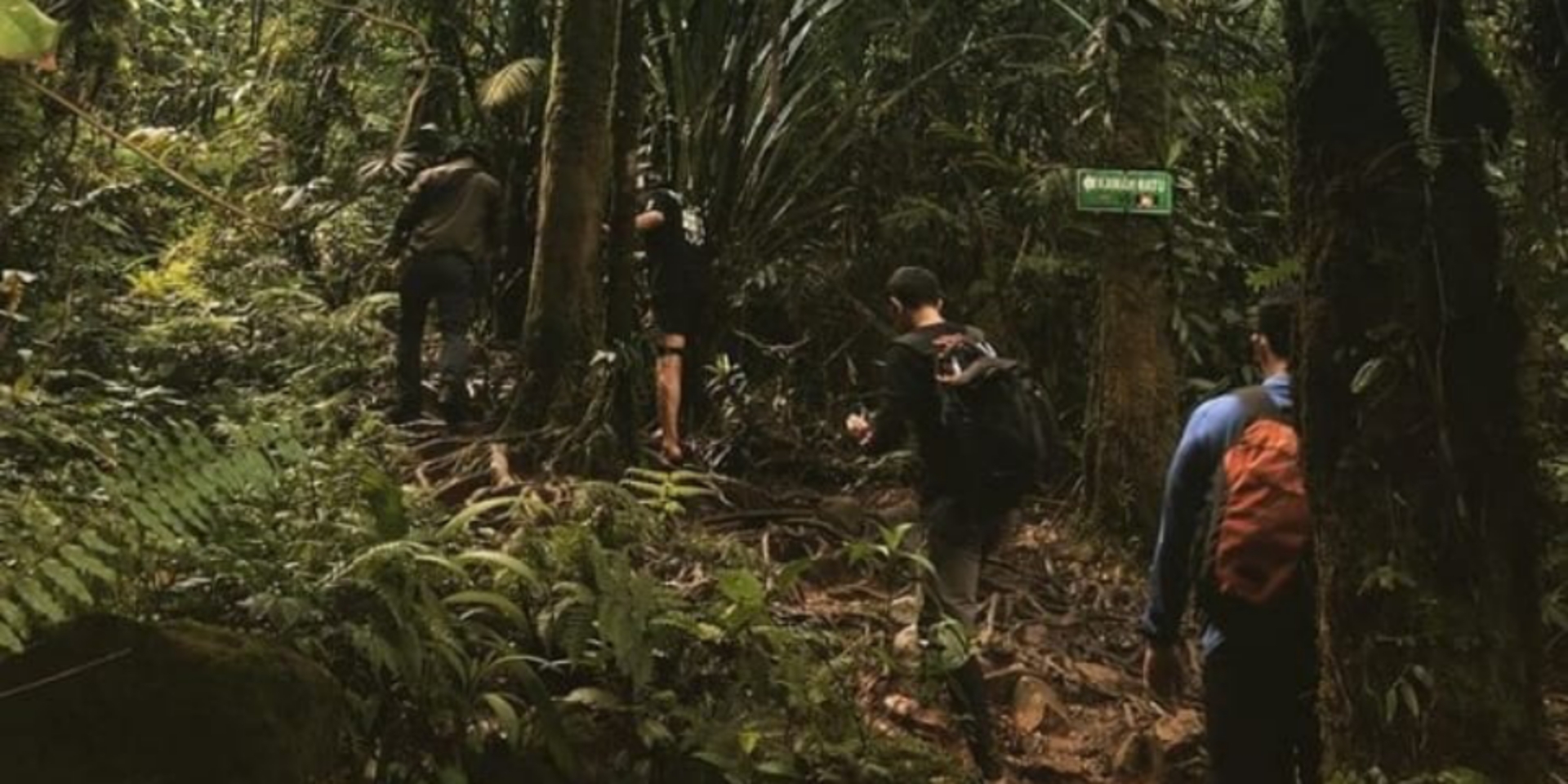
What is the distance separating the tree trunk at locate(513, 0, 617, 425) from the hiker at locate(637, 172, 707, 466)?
65 cm

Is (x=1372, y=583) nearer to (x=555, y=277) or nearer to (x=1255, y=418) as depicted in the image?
(x=1255, y=418)

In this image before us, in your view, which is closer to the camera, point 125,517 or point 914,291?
point 125,517

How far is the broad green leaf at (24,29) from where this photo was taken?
203cm

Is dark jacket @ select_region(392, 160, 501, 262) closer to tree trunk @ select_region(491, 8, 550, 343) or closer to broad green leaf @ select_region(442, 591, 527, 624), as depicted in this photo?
tree trunk @ select_region(491, 8, 550, 343)

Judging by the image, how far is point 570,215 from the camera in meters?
6.96

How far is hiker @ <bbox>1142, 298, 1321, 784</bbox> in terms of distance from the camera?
3.21 metres

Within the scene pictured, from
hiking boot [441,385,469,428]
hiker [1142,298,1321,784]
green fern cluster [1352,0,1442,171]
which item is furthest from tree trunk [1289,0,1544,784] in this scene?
hiking boot [441,385,469,428]

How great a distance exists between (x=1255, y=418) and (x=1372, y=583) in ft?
2.80

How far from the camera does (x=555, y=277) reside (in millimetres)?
6945

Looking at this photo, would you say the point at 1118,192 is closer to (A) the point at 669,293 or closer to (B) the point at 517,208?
(A) the point at 669,293

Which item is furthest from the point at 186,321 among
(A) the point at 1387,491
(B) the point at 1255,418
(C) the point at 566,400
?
(A) the point at 1387,491

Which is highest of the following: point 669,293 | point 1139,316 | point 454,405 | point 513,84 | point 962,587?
point 513,84

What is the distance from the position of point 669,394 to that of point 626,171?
135 centimetres

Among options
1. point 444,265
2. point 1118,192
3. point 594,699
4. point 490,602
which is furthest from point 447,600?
point 444,265
